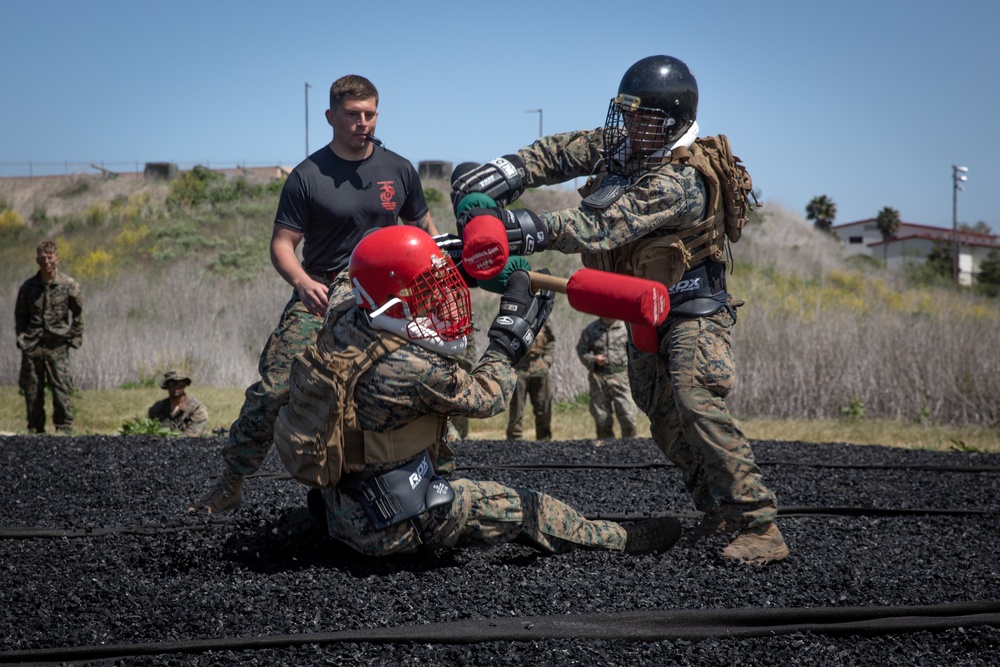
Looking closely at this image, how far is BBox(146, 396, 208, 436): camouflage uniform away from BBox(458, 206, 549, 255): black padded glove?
24.4 ft

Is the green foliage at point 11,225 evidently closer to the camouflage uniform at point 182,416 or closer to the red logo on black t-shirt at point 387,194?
the camouflage uniform at point 182,416

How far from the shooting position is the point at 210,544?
15.2 ft

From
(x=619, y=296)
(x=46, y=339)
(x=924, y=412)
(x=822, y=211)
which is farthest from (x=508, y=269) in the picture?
(x=822, y=211)

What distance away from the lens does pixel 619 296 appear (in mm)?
3988

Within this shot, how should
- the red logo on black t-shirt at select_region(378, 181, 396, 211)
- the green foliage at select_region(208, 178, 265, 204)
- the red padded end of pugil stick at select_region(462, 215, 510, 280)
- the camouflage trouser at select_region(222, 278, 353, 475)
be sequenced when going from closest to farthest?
the red padded end of pugil stick at select_region(462, 215, 510, 280)
the camouflage trouser at select_region(222, 278, 353, 475)
the red logo on black t-shirt at select_region(378, 181, 396, 211)
the green foliage at select_region(208, 178, 265, 204)

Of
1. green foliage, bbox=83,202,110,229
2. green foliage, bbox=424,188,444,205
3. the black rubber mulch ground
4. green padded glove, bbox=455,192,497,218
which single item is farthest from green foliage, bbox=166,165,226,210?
green padded glove, bbox=455,192,497,218

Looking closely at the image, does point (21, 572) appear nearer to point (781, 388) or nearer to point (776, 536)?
point (776, 536)

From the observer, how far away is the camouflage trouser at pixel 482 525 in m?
4.08

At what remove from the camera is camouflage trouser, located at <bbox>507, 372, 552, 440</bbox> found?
37.3 feet

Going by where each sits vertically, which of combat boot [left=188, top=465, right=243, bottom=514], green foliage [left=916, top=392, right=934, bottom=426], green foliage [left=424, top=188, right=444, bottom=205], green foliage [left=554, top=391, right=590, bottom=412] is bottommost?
green foliage [left=554, top=391, right=590, bottom=412]

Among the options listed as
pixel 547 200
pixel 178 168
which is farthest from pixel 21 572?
pixel 178 168

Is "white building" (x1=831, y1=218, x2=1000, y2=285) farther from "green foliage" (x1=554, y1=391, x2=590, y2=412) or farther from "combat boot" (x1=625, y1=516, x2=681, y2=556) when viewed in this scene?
"combat boot" (x1=625, y1=516, x2=681, y2=556)

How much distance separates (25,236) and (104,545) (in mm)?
33751

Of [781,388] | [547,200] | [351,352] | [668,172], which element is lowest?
[781,388]
